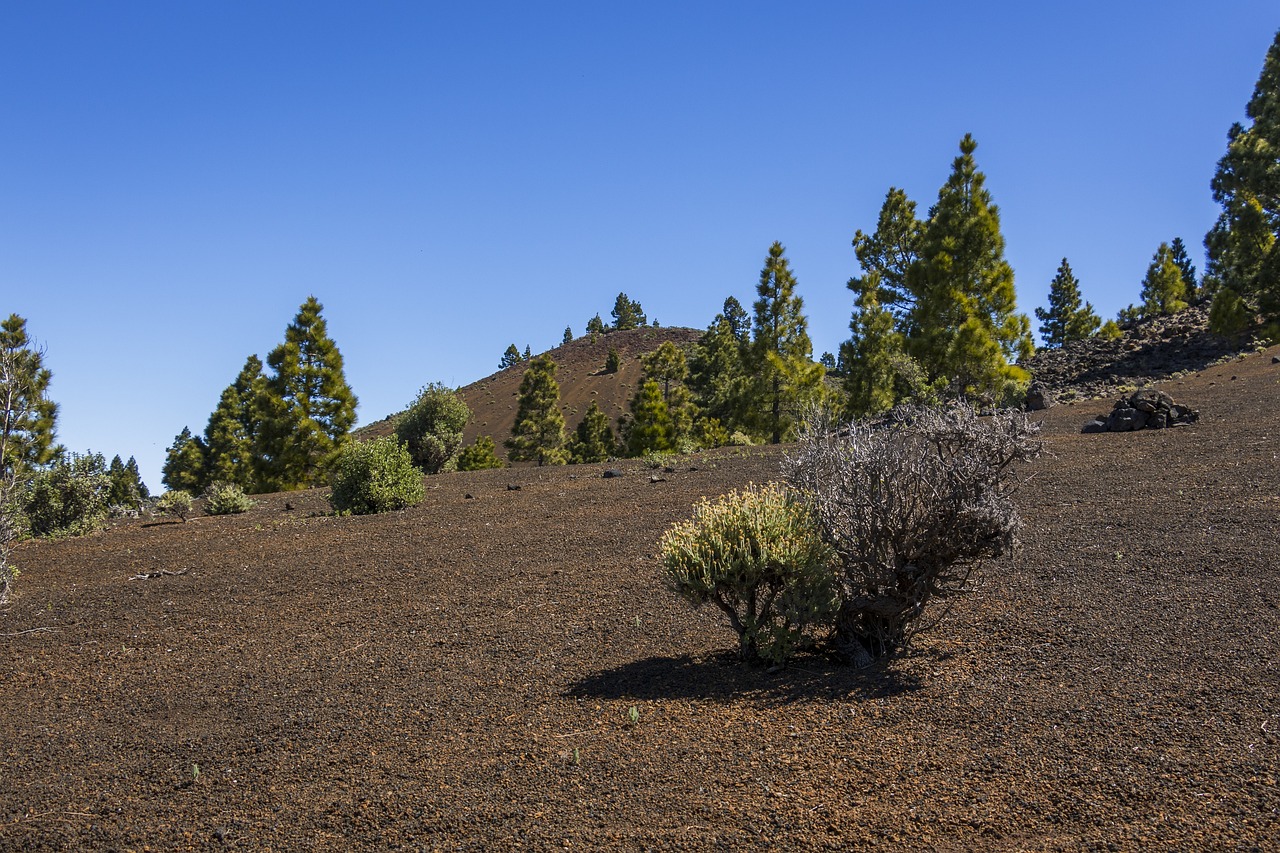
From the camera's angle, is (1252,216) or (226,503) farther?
(1252,216)

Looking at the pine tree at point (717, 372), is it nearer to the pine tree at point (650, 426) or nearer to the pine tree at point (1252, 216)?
the pine tree at point (650, 426)

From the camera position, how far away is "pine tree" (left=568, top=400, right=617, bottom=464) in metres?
45.1

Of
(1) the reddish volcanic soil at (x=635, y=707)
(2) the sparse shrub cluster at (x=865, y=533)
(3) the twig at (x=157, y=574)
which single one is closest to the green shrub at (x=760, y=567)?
(2) the sparse shrub cluster at (x=865, y=533)

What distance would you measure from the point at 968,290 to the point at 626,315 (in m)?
95.3

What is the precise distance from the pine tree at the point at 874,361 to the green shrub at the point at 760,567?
2837 cm

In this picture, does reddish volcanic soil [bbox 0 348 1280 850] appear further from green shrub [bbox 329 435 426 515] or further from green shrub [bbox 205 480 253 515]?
green shrub [bbox 205 480 253 515]

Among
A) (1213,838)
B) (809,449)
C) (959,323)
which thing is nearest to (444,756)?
(809,449)

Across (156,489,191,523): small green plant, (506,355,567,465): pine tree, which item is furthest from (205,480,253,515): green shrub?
(506,355,567,465): pine tree

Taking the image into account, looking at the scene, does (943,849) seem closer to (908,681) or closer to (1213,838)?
(1213,838)

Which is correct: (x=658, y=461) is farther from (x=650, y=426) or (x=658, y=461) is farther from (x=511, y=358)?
(x=511, y=358)

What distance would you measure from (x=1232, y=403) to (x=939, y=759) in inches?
687

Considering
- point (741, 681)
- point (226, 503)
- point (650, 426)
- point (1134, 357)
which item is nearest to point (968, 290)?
point (1134, 357)

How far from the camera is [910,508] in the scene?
6469 millimetres

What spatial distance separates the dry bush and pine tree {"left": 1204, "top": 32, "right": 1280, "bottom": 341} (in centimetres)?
2550
